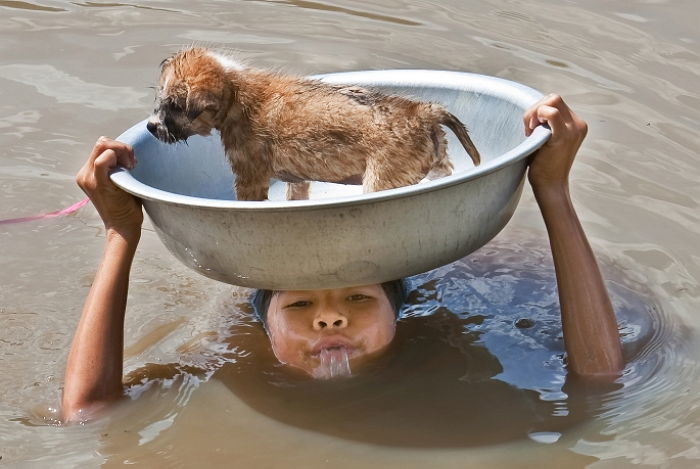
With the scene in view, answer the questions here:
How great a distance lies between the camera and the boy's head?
357 centimetres

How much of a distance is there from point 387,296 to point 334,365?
30 cm

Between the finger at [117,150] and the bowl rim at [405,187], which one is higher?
the bowl rim at [405,187]

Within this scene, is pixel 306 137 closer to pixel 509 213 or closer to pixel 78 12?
pixel 509 213

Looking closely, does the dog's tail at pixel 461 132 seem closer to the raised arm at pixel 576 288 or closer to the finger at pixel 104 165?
the raised arm at pixel 576 288

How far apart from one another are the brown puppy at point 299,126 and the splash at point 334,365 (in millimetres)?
614

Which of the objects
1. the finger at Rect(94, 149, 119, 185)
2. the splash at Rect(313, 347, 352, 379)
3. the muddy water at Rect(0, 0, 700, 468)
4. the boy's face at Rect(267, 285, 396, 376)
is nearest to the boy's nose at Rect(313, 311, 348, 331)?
the boy's face at Rect(267, 285, 396, 376)

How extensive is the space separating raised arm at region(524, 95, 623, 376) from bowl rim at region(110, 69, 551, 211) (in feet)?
0.91

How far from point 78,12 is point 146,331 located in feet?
10.8

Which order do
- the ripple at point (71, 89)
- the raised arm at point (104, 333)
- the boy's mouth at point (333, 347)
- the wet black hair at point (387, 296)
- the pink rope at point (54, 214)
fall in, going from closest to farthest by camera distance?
the raised arm at point (104, 333) → the boy's mouth at point (333, 347) → the wet black hair at point (387, 296) → the pink rope at point (54, 214) → the ripple at point (71, 89)

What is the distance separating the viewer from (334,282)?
2.92m

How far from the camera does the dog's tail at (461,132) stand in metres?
3.24

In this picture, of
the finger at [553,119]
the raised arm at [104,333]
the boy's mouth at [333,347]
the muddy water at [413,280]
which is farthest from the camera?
the boy's mouth at [333,347]

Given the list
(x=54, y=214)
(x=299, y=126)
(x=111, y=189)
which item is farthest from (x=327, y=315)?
(x=54, y=214)

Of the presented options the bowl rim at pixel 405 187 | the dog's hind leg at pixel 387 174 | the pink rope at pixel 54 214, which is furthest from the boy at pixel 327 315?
the pink rope at pixel 54 214
